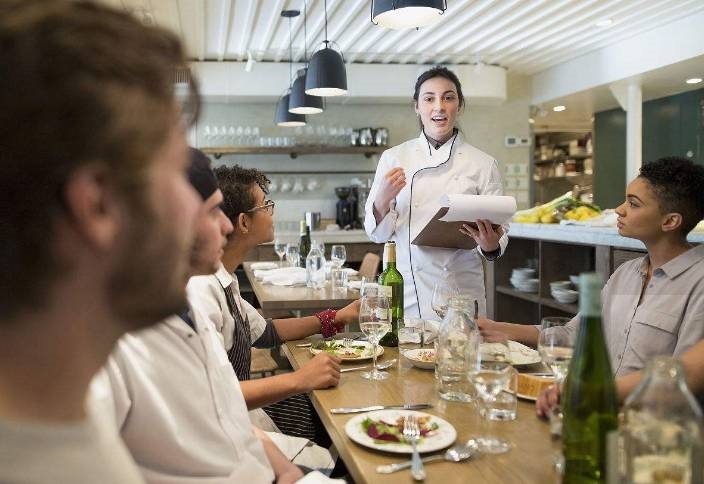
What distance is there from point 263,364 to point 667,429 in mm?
2814

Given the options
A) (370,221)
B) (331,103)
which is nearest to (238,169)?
(370,221)

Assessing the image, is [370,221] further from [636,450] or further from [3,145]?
[3,145]

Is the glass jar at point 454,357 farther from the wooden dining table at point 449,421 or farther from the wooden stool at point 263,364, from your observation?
the wooden stool at point 263,364

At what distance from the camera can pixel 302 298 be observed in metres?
3.33

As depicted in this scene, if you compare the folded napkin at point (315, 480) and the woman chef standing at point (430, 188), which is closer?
the folded napkin at point (315, 480)

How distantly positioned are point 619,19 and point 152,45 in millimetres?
6150

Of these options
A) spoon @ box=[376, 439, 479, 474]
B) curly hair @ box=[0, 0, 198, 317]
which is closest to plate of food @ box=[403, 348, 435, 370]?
spoon @ box=[376, 439, 479, 474]

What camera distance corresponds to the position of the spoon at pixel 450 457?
1.21 metres

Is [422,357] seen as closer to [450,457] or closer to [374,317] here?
[374,317]

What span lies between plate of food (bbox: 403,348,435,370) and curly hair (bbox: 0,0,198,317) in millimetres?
1424

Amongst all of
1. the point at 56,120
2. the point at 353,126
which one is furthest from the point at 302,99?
the point at 56,120

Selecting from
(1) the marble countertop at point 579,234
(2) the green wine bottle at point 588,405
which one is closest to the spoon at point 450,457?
(2) the green wine bottle at point 588,405

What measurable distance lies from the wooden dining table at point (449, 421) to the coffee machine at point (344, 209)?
5.97 metres

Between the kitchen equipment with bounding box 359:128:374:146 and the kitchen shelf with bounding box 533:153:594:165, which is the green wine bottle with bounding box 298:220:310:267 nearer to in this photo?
the kitchen equipment with bounding box 359:128:374:146
